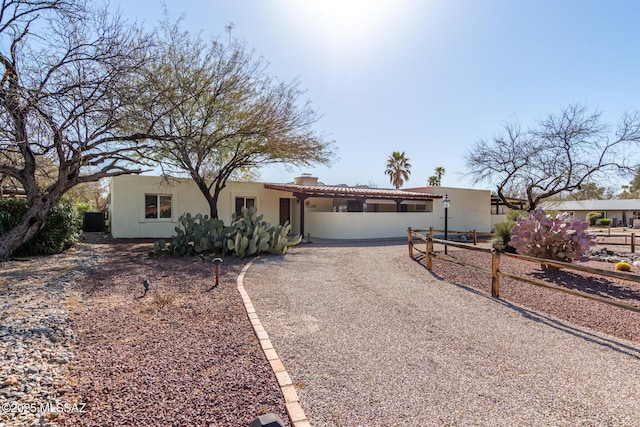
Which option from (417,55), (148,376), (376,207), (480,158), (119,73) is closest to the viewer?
(148,376)

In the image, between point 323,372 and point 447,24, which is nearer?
point 323,372

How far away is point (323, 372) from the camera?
313 centimetres

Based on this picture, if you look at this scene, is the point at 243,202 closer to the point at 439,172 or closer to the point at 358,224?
the point at 358,224

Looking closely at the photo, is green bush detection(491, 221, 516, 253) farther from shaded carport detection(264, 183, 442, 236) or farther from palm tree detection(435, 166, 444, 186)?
palm tree detection(435, 166, 444, 186)

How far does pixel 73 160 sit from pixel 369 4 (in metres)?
7.59

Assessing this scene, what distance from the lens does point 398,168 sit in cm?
3722

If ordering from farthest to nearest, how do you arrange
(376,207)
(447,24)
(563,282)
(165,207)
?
(376,207)
(165,207)
(447,24)
(563,282)

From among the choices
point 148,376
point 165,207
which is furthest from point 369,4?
point 165,207

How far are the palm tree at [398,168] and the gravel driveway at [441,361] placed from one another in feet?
104

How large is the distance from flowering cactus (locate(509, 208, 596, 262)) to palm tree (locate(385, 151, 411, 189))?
2852 cm

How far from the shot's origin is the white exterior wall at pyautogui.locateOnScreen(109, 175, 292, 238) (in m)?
14.8

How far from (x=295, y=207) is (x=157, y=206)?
7057 mm

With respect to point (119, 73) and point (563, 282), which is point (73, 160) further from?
point (563, 282)

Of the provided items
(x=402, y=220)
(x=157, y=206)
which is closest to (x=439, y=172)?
(x=402, y=220)
